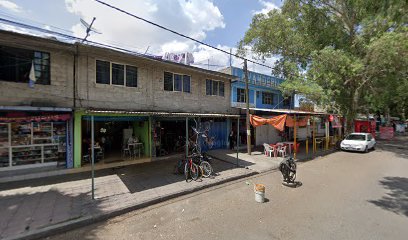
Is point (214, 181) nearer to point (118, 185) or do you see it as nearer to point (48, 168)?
point (118, 185)

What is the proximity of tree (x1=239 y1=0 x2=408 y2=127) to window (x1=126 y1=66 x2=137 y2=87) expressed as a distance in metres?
10.5

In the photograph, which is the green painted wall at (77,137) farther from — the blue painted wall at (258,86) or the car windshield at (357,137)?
the car windshield at (357,137)

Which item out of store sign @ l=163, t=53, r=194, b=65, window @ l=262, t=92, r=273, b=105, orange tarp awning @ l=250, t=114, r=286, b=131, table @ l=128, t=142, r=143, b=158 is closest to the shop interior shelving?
table @ l=128, t=142, r=143, b=158

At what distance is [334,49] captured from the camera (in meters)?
18.4

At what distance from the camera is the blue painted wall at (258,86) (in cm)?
1972

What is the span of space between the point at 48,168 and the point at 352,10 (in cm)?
2457

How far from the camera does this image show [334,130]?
24.9 meters

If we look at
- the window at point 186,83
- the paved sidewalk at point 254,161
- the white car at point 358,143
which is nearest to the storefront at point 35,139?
the window at point 186,83

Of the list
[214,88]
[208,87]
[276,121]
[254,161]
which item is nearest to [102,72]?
[208,87]

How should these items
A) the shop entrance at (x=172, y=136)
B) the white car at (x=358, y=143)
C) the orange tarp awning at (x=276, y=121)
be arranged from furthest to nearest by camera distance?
1. the white car at (x=358, y=143)
2. the shop entrance at (x=172, y=136)
3. the orange tarp awning at (x=276, y=121)

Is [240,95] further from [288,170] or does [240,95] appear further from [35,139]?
[35,139]

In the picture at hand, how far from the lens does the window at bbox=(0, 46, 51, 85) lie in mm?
7788

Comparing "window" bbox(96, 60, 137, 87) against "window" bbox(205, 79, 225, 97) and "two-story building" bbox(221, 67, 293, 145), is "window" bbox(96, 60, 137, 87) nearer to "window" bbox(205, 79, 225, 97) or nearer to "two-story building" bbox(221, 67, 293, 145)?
"window" bbox(205, 79, 225, 97)

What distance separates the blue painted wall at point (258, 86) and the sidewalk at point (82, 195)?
1141 centimetres
